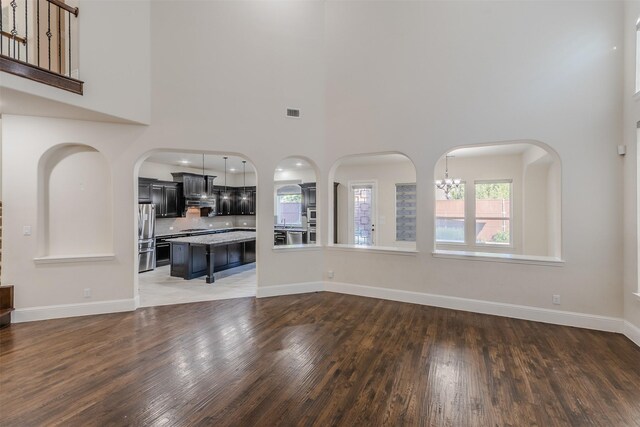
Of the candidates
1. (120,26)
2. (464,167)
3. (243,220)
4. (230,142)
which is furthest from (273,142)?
(243,220)

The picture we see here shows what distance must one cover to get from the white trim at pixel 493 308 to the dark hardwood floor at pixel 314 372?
156mm

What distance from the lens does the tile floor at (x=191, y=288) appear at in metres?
4.94

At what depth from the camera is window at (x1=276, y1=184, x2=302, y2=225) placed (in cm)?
1019

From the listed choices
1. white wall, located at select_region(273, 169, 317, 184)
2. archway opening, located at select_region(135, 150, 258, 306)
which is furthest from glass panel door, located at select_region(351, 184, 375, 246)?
archway opening, located at select_region(135, 150, 258, 306)

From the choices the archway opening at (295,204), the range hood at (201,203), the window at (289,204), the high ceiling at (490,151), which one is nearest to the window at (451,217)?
the high ceiling at (490,151)

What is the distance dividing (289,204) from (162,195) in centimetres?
402

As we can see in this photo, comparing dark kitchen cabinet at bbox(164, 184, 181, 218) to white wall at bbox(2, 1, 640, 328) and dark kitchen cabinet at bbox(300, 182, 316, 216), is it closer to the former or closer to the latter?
dark kitchen cabinet at bbox(300, 182, 316, 216)

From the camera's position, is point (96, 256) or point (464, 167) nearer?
point (96, 256)

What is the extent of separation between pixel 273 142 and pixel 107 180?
2.58m

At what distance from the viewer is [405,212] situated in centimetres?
774

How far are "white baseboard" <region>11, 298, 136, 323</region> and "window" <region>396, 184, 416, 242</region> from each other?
612 cm

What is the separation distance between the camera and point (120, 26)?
157 inches

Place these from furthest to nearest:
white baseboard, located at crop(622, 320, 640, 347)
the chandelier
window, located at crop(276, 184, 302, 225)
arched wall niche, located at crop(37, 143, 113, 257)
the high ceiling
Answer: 1. window, located at crop(276, 184, 302, 225)
2. the chandelier
3. the high ceiling
4. arched wall niche, located at crop(37, 143, 113, 257)
5. white baseboard, located at crop(622, 320, 640, 347)

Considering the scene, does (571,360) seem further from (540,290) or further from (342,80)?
(342,80)
